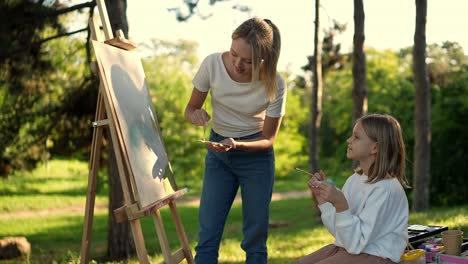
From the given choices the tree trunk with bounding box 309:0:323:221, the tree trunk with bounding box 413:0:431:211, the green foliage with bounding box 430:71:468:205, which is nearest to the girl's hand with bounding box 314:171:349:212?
the tree trunk with bounding box 413:0:431:211

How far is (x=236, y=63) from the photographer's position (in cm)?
310

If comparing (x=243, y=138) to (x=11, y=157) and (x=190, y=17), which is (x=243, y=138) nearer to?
(x=190, y=17)

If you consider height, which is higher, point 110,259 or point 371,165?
point 371,165

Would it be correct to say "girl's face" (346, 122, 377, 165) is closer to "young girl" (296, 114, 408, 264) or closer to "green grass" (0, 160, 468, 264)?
"young girl" (296, 114, 408, 264)

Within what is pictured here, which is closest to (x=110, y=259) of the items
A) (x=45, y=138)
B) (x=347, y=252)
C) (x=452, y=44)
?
(x=45, y=138)

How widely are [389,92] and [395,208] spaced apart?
580 inches

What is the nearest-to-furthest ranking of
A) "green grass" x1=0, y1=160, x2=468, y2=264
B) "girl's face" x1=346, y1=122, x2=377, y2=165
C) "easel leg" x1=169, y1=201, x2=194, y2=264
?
"girl's face" x1=346, y1=122, x2=377, y2=165, "easel leg" x1=169, y1=201, x2=194, y2=264, "green grass" x1=0, y1=160, x2=468, y2=264

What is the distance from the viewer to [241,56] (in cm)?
308

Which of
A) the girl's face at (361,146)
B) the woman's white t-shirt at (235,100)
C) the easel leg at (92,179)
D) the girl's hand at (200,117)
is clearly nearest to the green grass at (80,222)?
the easel leg at (92,179)

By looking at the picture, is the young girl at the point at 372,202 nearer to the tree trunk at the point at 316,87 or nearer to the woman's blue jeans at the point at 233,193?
the woman's blue jeans at the point at 233,193

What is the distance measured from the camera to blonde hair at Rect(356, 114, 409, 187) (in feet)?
9.24

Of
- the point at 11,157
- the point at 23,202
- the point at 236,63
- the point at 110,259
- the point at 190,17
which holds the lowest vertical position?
the point at 23,202

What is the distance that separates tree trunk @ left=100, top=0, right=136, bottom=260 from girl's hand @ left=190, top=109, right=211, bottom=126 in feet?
10.2

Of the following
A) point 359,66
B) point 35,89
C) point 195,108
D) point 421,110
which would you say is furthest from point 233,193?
point 421,110
